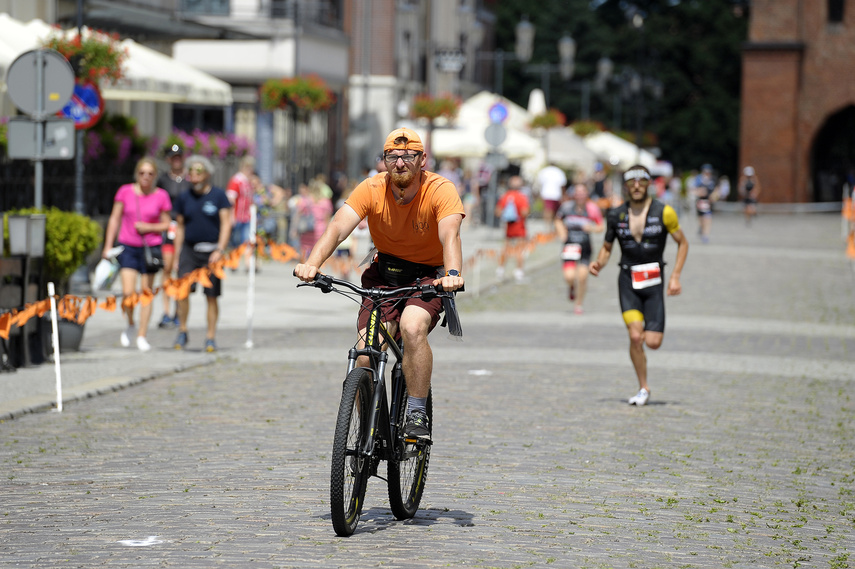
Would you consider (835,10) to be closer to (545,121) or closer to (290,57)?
(545,121)

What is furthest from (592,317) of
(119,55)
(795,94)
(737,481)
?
(795,94)

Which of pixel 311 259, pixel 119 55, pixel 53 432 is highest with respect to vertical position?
pixel 119 55

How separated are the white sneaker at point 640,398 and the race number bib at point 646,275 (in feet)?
2.64

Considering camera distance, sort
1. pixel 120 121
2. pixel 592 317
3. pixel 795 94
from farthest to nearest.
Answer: pixel 795 94 → pixel 120 121 → pixel 592 317

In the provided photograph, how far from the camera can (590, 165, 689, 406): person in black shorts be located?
433 inches

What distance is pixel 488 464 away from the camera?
328 inches

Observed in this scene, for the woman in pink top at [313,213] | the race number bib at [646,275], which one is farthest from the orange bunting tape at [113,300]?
the woman in pink top at [313,213]

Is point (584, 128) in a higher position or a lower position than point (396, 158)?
higher

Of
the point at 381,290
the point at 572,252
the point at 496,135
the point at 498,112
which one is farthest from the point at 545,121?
the point at 381,290

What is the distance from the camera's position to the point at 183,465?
8.16 metres

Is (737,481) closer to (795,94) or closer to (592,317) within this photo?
(592,317)

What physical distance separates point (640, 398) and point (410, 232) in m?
4.69

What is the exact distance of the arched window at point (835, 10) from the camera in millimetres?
60969

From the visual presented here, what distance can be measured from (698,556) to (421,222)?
6.39 feet
